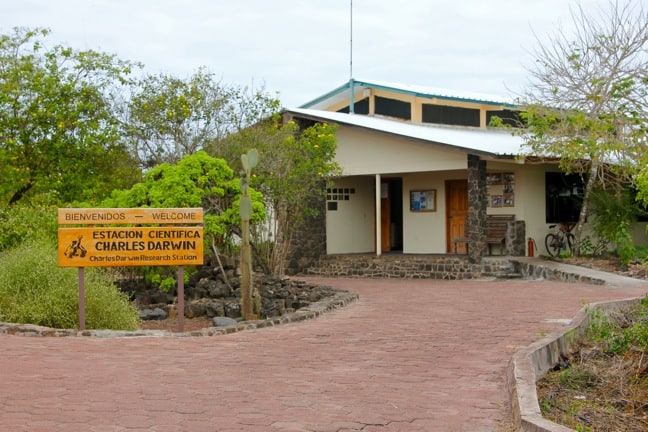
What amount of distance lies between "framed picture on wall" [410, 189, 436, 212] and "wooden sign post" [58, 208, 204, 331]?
11.9m

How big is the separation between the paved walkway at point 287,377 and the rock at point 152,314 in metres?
3.16

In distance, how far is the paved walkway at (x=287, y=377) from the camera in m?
5.62

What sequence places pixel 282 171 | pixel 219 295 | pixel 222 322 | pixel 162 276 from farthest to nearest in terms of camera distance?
1. pixel 282 171
2. pixel 219 295
3. pixel 162 276
4. pixel 222 322

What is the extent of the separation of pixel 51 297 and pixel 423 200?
43.5ft

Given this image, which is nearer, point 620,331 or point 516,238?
point 620,331

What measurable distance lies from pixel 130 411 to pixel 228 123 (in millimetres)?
14101

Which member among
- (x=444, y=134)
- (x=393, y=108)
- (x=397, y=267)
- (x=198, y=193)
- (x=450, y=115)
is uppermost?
(x=393, y=108)

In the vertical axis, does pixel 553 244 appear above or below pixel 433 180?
below

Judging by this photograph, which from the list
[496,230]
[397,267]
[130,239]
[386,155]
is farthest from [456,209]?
[130,239]

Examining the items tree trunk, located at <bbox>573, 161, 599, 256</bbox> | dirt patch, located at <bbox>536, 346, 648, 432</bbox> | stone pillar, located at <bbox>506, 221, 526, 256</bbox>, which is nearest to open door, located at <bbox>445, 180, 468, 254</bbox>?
stone pillar, located at <bbox>506, 221, 526, 256</bbox>

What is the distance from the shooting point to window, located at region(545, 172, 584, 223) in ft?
68.4

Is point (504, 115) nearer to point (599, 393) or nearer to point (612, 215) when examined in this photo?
point (612, 215)

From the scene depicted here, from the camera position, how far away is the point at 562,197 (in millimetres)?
21094

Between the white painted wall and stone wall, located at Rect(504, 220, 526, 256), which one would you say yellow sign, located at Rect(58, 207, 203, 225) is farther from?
stone wall, located at Rect(504, 220, 526, 256)
